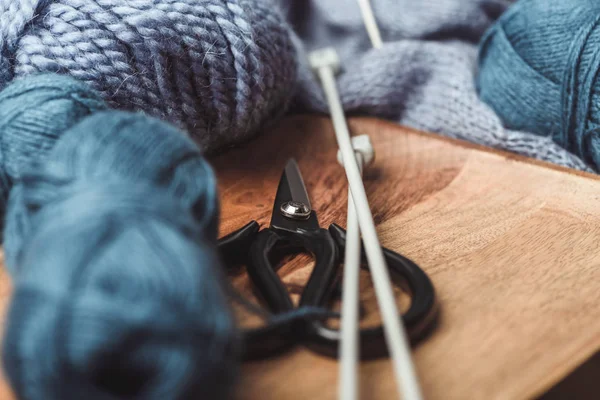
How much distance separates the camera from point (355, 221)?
39cm

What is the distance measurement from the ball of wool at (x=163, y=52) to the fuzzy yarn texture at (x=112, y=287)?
0.15 m

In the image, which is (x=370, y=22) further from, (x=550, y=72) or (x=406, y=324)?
(x=406, y=324)

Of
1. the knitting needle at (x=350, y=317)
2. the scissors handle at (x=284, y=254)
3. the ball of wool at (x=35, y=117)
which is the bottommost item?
the scissors handle at (x=284, y=254)

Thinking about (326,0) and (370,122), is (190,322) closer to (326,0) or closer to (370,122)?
(370,122)

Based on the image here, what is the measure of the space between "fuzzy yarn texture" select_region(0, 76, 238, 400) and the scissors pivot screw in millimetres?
133

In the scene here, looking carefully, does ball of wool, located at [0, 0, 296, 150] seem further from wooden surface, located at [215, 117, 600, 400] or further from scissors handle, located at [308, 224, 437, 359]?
scissors handle, located at [308, 224, 437, 359]

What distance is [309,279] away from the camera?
0.35 m

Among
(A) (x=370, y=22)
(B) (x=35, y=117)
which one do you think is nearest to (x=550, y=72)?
(A) (x=370, y=22)

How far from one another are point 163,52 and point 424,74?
0.35 meters

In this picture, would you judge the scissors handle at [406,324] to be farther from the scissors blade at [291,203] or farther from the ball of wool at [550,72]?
the ball of wool at [550,72]

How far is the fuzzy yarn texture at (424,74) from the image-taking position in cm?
60

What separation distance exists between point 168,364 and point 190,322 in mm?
20

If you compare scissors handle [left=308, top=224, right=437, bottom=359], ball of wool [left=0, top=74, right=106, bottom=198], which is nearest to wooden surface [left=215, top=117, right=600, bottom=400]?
scissors handle [left=308, top=224, right=437, bottom=359]

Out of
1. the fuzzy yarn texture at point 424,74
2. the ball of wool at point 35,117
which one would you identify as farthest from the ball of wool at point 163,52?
the fuzzy yarn texture at point 424,74
